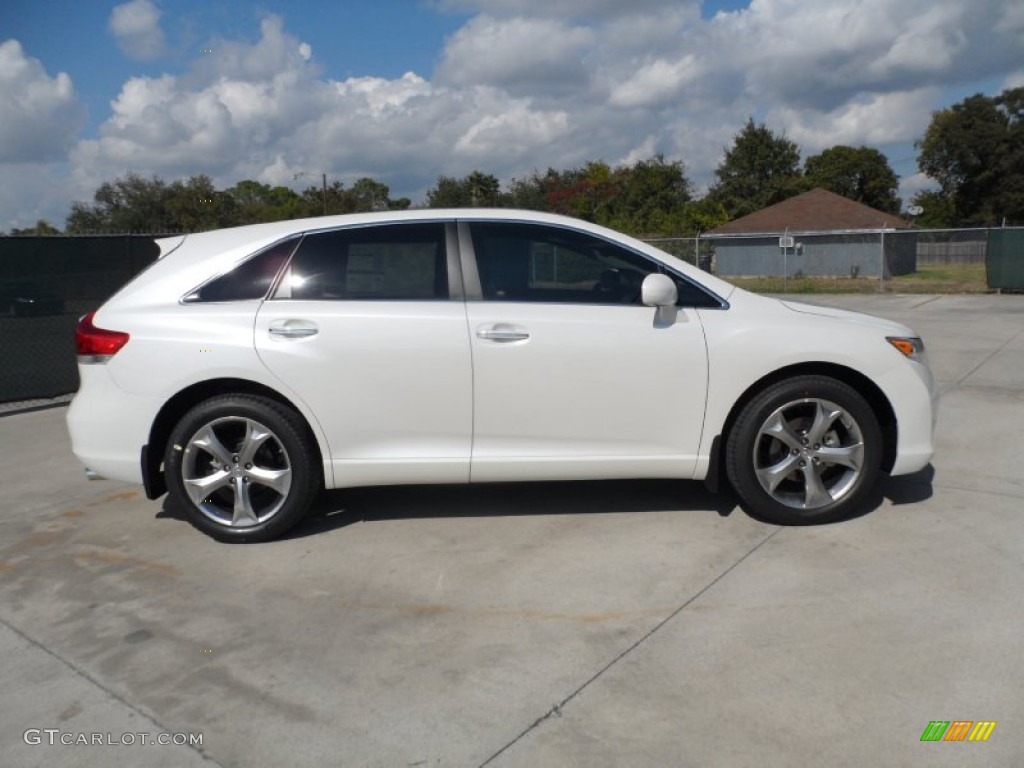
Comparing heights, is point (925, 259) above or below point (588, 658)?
above

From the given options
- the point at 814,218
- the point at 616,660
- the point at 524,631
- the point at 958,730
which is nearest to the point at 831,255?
the point at 814,218

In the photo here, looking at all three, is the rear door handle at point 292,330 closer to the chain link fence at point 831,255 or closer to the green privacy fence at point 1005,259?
the green privacy fence at point 1005,259

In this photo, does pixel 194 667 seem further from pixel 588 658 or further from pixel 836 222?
pixel 836 222

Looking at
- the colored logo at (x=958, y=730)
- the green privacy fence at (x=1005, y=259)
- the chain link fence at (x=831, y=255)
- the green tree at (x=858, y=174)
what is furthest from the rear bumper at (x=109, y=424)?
the green tree at (x=858, y=174)

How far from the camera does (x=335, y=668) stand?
3.18 metres

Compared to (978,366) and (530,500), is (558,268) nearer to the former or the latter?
(530,500)

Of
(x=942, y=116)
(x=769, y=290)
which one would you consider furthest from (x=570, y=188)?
(x=769, y=290)

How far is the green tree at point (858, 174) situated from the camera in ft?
205

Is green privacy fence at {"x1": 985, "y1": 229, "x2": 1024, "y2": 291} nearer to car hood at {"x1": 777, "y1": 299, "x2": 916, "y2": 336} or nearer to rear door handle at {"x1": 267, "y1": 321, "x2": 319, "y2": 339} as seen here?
car hood at {"x1": 777, "y1": 299, "x2": 916, "y2": 336}

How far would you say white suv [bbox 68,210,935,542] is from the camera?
4.24m

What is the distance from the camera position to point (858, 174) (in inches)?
2509

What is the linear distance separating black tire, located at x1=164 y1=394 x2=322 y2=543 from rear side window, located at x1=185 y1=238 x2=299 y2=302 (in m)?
0.52

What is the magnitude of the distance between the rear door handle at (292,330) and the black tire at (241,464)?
0.35 metres

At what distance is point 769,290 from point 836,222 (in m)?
15.0
